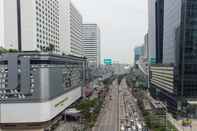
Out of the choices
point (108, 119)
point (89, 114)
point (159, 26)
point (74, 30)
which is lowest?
point (108, 119)

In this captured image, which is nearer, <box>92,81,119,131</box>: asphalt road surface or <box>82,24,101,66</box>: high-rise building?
<box>92,81,119,131</box>: asphalt road surface

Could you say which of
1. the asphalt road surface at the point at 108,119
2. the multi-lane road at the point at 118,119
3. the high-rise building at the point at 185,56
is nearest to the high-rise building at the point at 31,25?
the asphalt road surface at the point at 108,119

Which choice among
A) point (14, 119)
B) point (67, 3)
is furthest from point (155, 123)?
point (67, 3)

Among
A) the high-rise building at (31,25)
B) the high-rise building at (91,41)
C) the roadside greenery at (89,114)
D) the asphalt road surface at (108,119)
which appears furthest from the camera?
the high-rise building at (91,41)

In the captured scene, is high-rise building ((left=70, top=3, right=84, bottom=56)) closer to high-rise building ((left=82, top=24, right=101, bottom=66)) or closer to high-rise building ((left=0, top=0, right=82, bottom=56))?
high-rise building ((left=0, top=0, right=82, bottom=56))

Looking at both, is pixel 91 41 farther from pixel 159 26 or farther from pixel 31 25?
pixel 31 25

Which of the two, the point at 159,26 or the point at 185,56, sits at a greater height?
the point at 159,26

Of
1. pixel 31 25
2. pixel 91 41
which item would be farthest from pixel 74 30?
pixel 91 41

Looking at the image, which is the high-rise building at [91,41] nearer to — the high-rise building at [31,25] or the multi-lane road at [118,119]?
the high-rise building at [31,25]

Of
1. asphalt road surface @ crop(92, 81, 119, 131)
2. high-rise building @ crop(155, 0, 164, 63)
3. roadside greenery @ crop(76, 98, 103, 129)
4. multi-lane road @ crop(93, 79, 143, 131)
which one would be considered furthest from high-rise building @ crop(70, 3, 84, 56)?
roadside greenery @ crop(76, 98, 103, 129)
